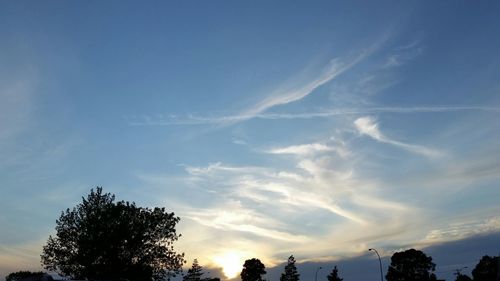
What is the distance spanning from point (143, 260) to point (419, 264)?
100m

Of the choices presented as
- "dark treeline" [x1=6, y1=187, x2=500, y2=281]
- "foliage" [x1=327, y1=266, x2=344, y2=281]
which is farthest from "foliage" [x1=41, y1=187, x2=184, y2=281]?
"foliage" [x1=327, y1=266, x2=344, y2=281]

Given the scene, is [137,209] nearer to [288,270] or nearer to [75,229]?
[75,229]

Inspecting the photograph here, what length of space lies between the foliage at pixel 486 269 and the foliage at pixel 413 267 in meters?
11.9

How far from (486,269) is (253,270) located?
3164 inches

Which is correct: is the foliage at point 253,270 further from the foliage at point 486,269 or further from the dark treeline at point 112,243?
the dark treeline at point 112,243

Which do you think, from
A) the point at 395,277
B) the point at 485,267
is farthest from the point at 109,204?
the point at 485,267

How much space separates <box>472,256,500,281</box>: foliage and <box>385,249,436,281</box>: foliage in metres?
11.9

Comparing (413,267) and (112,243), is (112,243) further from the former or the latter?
(413,267)

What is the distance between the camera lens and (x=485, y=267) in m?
134

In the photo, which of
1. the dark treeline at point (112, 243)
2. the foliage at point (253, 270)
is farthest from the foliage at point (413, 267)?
the dark treeline at point (112, 243)

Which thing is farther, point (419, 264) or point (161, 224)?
point (419, 264)

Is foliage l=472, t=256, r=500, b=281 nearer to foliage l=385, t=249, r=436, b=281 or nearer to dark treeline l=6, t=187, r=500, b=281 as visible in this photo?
foliage l=385, t=249, r=436, b=281

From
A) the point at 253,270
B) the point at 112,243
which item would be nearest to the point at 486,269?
the point at 253,270

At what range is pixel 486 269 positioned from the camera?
133m
